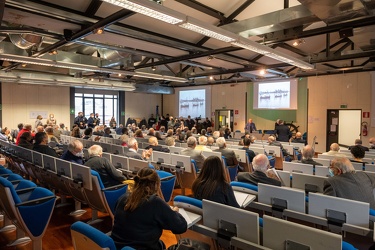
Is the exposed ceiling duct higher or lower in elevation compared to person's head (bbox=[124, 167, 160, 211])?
higher

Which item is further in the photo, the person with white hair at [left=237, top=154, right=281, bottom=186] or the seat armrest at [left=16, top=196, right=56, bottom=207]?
the person with white hair at [left=237, top=154, right=281, bottom=186]

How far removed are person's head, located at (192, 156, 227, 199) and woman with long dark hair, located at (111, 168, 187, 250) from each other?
25.5 inches

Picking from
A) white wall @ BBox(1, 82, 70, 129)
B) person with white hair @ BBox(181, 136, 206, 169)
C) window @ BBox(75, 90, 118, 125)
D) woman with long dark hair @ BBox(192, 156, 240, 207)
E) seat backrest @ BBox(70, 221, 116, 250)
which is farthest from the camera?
window @ BBox(75, 90, 118, 125)

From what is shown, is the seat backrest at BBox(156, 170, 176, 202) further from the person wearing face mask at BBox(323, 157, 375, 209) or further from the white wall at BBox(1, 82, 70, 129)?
the white wall at BBox(1, 82, 70, 129)

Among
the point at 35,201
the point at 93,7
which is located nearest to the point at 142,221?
the point at 35,201

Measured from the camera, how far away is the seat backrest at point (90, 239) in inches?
60.8

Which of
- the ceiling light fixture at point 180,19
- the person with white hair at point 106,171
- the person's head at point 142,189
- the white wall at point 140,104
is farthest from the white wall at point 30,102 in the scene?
the person's head at point 142,189

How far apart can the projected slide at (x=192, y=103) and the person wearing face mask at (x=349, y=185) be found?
13583 millimetres

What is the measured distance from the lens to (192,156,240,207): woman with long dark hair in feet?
8.18

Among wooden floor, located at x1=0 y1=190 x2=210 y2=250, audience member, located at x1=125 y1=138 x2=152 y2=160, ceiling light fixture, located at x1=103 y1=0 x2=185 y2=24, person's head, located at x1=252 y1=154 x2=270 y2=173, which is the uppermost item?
ceiling light fixture, located at x1=103 y1=0 x2=185 y2=24

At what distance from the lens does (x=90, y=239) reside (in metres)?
1.60

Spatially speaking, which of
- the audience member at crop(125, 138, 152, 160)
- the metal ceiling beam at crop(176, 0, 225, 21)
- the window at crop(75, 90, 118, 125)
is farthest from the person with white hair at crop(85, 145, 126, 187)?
the window at crop(75, 90, 118, 125)

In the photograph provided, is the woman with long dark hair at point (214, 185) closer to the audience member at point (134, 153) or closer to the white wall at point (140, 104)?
the audience member at point (134, 153)

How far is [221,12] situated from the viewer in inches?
206
